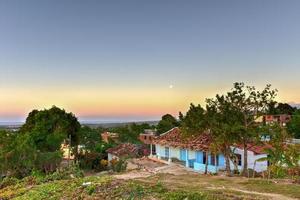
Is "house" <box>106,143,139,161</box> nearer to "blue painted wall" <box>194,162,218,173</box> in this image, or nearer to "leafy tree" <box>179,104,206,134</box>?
"blue painted wall" <box>194,162,218,173</box>

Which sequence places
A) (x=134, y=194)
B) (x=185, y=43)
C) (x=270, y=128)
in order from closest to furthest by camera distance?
(x=134, y=194)
(x=270, y=128)
(x=185, y=43)

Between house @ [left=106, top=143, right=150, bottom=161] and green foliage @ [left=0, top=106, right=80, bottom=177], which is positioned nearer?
green foliage @ [left=0, top=106, right=80, bottom=177]

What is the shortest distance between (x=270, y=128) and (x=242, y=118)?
1634 mm

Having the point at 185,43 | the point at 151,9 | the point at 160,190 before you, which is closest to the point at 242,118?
the point at 185,43

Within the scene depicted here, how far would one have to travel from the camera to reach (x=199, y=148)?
23969 millimetres

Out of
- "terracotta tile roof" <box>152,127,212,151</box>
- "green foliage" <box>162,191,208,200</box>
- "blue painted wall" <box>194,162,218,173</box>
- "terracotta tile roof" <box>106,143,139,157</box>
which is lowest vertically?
"blue painted wall" <box>194,162,218,173</box>

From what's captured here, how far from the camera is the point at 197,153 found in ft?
83.0

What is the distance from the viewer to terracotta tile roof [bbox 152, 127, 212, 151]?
79.3 feet

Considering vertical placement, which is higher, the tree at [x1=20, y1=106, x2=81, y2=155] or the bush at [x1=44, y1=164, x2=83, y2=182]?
the tree at [x1=20, y1=106, x2=81, y2=155]

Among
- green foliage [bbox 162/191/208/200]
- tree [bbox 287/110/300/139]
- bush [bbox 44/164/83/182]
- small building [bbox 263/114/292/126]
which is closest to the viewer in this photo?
green foliage [bbox 162/191/208/200]

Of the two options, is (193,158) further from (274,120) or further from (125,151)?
(125,151)

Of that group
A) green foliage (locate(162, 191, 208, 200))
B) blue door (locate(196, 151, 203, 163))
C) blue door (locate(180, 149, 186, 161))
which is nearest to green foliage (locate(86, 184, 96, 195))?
green foliage (locate(162, 191, 208, 200))

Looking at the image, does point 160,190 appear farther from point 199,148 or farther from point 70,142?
point 70,142

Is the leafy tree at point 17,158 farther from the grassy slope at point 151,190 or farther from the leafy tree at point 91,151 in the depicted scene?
the grassy slope at point 151,190
